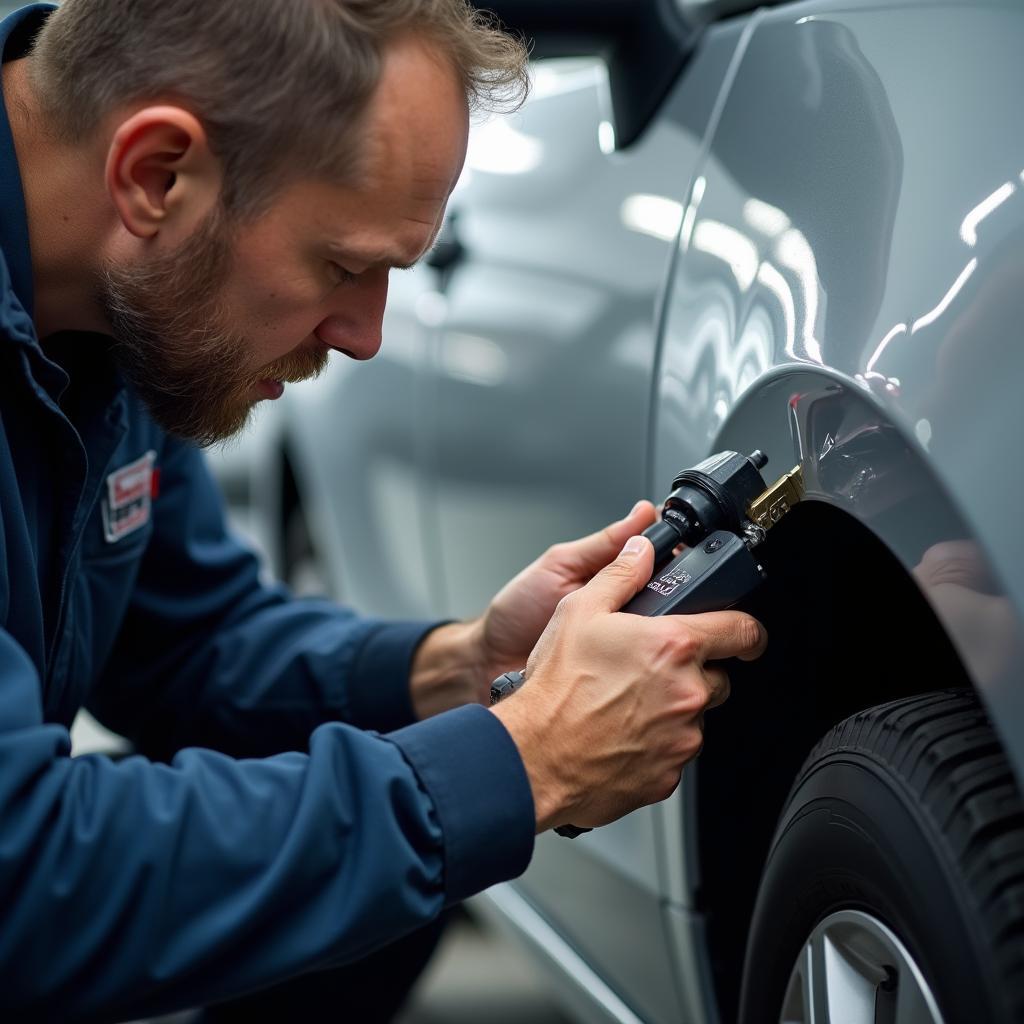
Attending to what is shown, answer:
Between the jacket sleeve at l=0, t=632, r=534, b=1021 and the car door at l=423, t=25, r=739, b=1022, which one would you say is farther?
the car door at l=423, t=25, r=739, b=1022

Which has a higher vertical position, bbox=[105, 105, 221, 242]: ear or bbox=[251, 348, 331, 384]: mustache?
bbox=[105, 105, 221, 242]: ear

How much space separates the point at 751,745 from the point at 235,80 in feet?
2.24

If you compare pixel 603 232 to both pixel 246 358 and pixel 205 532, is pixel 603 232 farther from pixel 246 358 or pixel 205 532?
pixel 205 532

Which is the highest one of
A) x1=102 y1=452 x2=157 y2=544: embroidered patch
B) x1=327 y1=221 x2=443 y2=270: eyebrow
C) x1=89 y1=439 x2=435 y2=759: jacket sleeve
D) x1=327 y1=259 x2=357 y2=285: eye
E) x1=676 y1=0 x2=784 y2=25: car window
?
x1=676 y1=0 x2=784 y2=25: car window

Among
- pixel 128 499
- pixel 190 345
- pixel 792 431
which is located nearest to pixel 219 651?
pixel 128 499

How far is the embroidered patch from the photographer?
140 centimetres

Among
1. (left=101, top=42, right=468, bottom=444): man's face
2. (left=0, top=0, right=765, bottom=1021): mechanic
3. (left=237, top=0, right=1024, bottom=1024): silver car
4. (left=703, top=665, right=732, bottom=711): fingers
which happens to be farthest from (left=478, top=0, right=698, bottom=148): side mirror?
(left=703, top=665, right=732, bottom=711): fingers

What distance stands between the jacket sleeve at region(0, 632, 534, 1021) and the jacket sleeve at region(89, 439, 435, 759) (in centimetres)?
54

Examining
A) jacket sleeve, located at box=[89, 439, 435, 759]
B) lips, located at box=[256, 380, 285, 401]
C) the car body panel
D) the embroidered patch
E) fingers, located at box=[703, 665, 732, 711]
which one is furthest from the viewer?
jacket sleeve, located at box=[89, 439, 435, 759]

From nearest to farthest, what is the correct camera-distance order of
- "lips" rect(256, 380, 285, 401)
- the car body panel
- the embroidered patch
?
1. the car body panel
2. "lips" rect(256, 380, 285, 401)
3. the embroidered patch

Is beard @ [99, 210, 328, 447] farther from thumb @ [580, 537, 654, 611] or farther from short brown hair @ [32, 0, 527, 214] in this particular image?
thumb @ [580, 537, 654, 611]

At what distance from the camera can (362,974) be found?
1604 mm

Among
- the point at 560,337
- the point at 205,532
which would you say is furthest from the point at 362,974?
the point at 560,337

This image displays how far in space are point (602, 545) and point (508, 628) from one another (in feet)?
0.66
